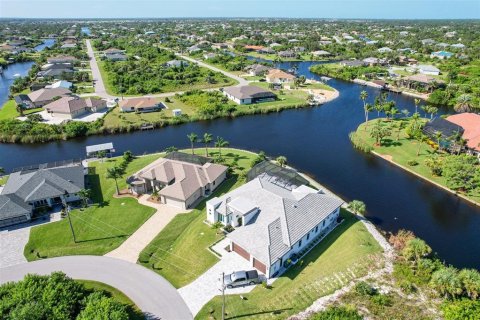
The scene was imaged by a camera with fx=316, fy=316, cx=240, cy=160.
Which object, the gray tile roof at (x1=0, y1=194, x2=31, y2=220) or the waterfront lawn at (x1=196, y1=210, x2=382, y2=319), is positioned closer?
the waterfront lawn at (x1=196, y1=210, x2=382, y2=319)

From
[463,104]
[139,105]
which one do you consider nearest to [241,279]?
[139,105]

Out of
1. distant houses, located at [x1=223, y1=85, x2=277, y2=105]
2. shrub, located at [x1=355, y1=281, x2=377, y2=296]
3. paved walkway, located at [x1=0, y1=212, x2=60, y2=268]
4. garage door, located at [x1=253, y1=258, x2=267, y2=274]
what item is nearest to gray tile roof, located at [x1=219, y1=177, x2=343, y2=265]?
garage door, located at [x1=253, y1=258, x2=267, y2=274]

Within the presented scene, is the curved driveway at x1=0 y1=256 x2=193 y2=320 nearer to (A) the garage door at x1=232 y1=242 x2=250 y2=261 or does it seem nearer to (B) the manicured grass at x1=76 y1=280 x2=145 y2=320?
(B) the manicured grass at x1=76 y1=280 x2=145 y2=320

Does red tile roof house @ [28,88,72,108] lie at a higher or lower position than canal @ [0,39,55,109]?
higher

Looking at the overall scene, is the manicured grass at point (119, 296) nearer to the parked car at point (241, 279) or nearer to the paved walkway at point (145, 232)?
the paved walkway at point (145, 232)

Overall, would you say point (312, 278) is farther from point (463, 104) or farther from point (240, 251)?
point (463, 104)

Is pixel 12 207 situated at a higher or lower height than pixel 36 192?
lower
